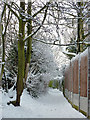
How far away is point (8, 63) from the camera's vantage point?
13.0 metres

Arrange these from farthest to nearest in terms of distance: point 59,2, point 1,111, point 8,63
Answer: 1. point 8,63
2. point 1,111
3. point 59,2

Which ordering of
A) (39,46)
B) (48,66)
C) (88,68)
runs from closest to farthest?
(88,68), (39,46), (48,66)

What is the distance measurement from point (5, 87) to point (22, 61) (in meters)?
3.85

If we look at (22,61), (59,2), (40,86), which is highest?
(59,2)

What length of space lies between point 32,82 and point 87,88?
673cm

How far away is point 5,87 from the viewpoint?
39.0 feet

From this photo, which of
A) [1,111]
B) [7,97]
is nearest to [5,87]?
[7,97]

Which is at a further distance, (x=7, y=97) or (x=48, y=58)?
(x=48, y=58)

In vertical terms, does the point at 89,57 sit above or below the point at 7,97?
above

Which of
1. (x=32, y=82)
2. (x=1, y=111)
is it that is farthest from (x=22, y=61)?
(x=32, y=82)

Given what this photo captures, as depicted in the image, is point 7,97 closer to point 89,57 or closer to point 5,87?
point 5,87

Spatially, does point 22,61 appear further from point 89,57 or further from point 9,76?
point 9,76

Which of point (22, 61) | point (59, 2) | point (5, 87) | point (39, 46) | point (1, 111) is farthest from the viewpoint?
point (39, 46)

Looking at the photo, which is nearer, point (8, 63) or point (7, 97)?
point (7, 97)
